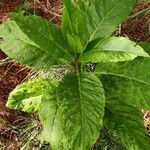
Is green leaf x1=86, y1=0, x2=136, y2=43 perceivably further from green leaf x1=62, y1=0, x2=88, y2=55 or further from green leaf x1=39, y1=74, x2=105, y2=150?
green leaf x1=39, y1=74, x2=105, y2=150

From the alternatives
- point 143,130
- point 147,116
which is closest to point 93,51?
point 143,130

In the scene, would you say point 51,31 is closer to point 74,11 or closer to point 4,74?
point 74,11

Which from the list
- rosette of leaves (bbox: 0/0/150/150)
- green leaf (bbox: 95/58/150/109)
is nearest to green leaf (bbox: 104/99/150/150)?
rosette of leaves (bbox: 0/0/150/150)

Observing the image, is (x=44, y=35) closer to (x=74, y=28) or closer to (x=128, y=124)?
(x=74, y=28)

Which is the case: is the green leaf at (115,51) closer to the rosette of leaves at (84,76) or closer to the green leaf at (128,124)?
the rosette of leaves at (84,76)

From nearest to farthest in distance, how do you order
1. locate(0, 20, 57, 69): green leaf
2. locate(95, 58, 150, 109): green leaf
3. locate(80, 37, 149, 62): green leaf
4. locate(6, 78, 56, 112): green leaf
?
locate(80, 37, 149, 62): green leaf → locate(95, 58, 150, 109): green leaf → locate(0, 20, 57, 69): green leaf → locate(6, 78, 56, 112): green leaf

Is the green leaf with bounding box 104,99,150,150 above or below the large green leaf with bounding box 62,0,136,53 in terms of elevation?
below
